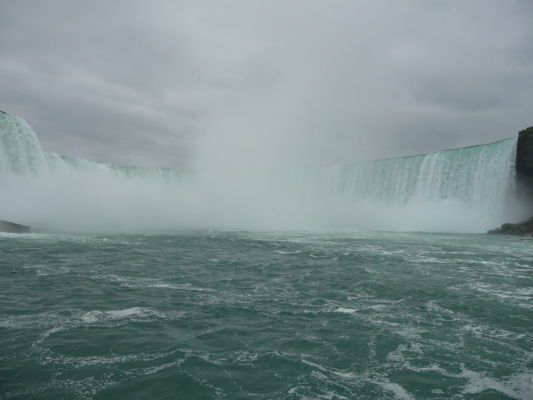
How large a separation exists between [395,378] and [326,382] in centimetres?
101

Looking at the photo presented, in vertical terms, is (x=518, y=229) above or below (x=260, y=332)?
above

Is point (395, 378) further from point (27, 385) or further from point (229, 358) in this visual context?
point (27, 385)

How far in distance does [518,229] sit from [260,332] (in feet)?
114

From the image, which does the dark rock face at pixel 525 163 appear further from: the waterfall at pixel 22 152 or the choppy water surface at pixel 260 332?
the waterfall at pixel 22 152

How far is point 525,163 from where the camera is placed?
34281mm

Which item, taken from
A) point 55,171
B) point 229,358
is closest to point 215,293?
point 229,358

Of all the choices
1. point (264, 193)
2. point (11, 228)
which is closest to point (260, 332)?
point (11, 228)

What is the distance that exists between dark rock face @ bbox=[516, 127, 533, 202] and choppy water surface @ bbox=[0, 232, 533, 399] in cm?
2664

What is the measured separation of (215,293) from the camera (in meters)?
9.46

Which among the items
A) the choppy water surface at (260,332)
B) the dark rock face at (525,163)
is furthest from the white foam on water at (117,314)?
the dark rock face at (525,163)

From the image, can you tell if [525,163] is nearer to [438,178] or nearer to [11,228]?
[438,178]

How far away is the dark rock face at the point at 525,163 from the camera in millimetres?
33656

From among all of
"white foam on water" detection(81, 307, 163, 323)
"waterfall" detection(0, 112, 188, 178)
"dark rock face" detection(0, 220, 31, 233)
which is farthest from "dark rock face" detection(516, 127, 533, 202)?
"waterfall" detection(0, 112, 188, 178)

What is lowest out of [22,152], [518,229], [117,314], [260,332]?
[117,314]
